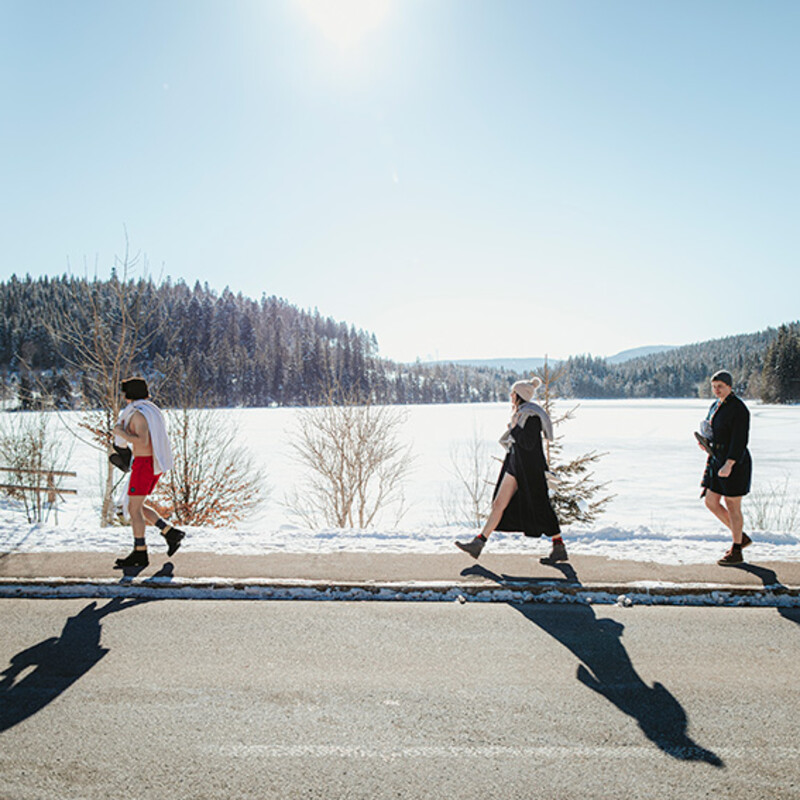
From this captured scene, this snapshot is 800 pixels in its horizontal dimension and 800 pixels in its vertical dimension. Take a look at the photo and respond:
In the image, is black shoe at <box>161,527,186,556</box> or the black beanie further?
black shoe at <box>161,527,186,556</box>

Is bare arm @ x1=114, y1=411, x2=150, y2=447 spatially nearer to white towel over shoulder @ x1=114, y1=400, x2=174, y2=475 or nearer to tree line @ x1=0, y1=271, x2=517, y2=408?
white towel over shoulder @ x1=114, y1=400, x2=174, y2=475

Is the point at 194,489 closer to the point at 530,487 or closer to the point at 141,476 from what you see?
the point at 141,476

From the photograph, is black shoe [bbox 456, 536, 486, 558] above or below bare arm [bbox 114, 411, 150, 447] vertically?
below

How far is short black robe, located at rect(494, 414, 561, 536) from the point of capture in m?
5.52

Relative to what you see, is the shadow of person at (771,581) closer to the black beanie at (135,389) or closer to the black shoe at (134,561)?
the black shoe at (134,561)

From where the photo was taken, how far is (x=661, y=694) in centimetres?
308

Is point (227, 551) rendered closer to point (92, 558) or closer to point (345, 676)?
point (92, 558)

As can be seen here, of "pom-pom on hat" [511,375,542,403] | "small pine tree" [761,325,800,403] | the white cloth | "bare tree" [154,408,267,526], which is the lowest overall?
"bare tree" [154,408,267,526]

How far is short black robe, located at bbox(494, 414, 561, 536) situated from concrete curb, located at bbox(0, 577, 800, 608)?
2.65 feet

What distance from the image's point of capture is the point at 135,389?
5.54m

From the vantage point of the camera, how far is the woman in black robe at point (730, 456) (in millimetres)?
5355

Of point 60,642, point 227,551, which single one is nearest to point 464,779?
point 60,642

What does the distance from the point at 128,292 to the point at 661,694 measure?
11.8 m

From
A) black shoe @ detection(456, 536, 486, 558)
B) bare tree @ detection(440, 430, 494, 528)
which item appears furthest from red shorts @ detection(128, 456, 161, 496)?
bare tree @ detection(440, 430, 494, 528)
